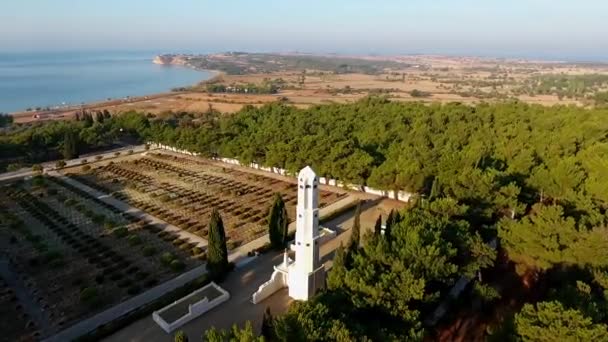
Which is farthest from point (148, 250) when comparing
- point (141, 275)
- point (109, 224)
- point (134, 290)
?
point (109, 224)

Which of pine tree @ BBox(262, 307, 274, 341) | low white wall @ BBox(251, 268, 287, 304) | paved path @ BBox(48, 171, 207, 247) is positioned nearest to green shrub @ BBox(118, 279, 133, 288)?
paved path @ BBox(48, 171, 207, 247)

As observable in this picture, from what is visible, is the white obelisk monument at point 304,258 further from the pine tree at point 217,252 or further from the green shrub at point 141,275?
the green shrub at point 141,275

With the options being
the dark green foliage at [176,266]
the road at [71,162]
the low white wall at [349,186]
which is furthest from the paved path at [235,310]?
the road at [71,162]

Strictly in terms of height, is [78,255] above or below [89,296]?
below

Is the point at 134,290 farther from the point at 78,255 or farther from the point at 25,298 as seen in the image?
the point at 78,255

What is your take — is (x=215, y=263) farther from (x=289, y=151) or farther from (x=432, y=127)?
(x=432, y=127)
